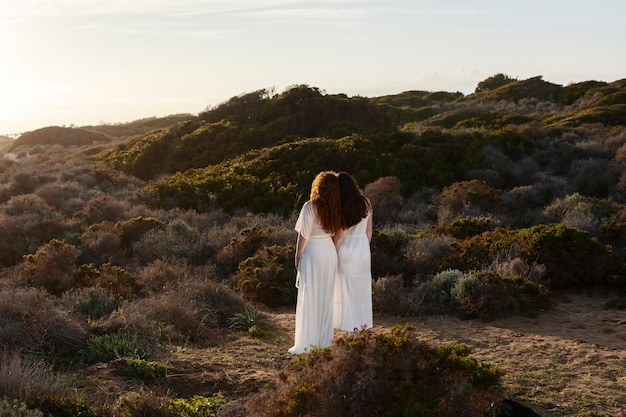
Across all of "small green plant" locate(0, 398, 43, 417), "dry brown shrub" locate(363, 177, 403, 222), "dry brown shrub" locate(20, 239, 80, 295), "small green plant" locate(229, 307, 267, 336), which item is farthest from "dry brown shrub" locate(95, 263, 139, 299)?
"dry brown shrub" locate(363, 177, 403, 222)

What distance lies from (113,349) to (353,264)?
2.65 metres

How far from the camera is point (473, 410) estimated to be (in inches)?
162

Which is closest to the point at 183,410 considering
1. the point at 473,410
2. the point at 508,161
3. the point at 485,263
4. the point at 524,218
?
the point at 473,410

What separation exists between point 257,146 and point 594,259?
631 inches

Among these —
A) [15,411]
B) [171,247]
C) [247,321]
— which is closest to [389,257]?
[247,321]

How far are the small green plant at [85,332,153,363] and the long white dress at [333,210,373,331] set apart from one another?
207 cm

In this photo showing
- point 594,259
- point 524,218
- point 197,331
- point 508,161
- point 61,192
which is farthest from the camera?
point 508,161

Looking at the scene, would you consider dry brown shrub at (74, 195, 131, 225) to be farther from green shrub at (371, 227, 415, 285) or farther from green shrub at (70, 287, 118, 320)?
green shrub at (371, 227, 415, 285)

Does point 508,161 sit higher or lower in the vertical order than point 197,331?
higher

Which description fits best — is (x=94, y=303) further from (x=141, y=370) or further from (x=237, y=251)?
(x=237, y=251)

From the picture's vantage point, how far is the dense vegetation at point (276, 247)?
4.56 meters

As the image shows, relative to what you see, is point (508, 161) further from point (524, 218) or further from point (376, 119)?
point (376, 119)

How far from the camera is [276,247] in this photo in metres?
10.8

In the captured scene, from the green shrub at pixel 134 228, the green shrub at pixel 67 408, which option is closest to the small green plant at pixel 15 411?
the green shrub at pixel 67 408
